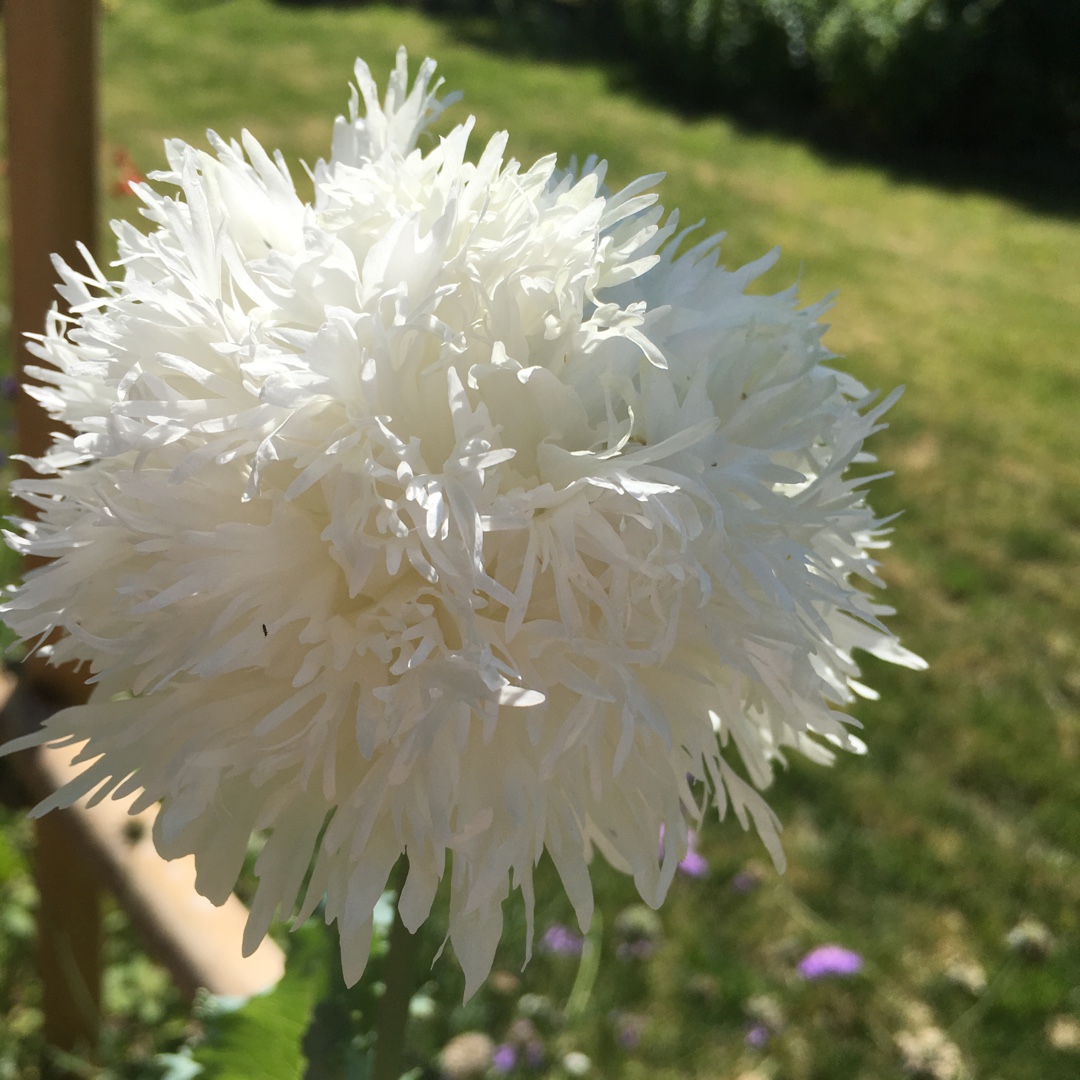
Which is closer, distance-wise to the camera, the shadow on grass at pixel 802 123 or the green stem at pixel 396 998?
the green stem at pixel 396 998

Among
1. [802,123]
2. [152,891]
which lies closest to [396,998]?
[152,891]

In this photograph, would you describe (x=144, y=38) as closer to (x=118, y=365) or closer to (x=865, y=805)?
(x=865, y=805)

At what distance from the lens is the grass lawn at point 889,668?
1.36m

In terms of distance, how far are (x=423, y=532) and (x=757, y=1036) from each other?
3.67 ft

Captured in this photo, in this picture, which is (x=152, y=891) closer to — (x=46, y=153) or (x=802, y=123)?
(x=46, y=153)

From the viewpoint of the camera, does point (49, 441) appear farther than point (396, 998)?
Yes

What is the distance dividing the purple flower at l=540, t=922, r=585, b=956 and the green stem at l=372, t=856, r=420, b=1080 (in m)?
0.75

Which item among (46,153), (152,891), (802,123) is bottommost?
(152,891)

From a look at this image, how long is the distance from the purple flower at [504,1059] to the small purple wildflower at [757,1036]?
0.30m

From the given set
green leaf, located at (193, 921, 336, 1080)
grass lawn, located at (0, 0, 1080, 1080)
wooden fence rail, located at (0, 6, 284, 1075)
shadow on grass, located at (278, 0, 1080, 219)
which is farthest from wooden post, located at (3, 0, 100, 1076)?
shadow on grass, located at (278, 0, 1080, 219)

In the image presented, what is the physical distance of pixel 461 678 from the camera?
1.32 feet

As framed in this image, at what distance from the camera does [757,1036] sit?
1.30 m

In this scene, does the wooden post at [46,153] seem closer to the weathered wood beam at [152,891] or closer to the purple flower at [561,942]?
the weathered wood beam at [152,891]

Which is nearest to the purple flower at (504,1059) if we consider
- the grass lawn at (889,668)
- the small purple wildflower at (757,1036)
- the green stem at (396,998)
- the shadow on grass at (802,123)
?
the grass lawn at (889,668)
